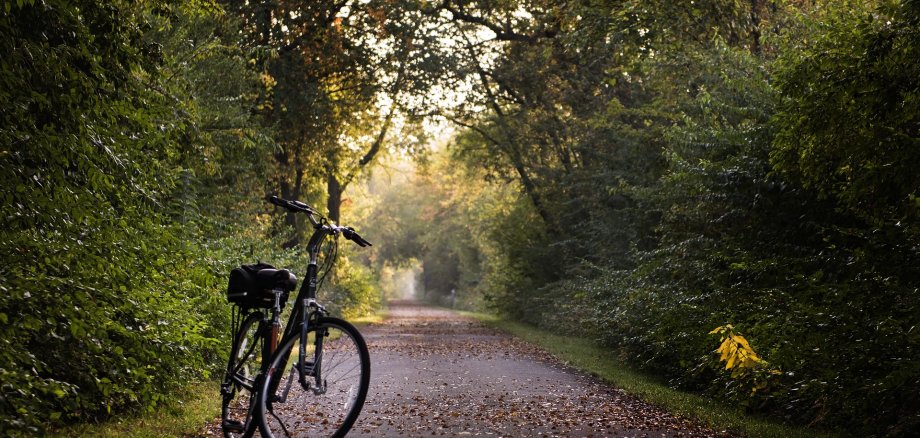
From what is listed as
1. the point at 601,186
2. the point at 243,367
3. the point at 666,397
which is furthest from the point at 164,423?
the point at 601,186

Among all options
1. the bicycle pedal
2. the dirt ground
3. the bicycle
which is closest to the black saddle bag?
the bicycle

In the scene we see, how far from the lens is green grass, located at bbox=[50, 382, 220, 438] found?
6527 millimetres

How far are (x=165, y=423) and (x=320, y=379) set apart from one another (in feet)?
7.04

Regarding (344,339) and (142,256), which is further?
(142,256)

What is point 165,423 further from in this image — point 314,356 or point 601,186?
point 601,186

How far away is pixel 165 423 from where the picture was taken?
7254 millimetres

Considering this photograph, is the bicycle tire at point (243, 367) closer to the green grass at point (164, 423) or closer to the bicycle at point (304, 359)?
the bicycle at point (304, 359)

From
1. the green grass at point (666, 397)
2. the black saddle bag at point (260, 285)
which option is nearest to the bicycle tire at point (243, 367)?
the black saddle bag at point (260, 285)

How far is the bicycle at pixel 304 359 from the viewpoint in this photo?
19.0 ft

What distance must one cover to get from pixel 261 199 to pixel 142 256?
1326 centimetres

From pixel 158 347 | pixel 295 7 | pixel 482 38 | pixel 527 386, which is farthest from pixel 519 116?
pixel 158 347

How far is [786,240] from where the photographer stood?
10.3m

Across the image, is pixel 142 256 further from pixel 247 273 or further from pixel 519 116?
pixel 519 116

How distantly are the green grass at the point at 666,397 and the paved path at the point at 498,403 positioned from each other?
229 millimetres
